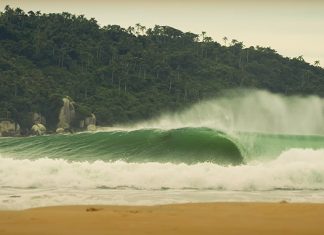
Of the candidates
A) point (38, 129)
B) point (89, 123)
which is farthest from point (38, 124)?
point (89, 123)

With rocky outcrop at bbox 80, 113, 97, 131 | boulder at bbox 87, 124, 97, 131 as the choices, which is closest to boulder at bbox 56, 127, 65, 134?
rocky outcrop at bbox 80, 113, 97, 131

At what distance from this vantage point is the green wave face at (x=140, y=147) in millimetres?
16766

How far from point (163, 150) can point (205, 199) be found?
7.53 meters

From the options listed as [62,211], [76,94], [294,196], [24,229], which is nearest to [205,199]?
[294,196]

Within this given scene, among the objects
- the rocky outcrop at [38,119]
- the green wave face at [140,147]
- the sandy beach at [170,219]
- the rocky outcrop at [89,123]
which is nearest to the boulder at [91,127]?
the rocky outcrop at [89,123]

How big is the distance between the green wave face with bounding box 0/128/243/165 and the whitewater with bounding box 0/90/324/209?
0.03 meters

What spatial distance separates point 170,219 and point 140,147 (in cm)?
1092

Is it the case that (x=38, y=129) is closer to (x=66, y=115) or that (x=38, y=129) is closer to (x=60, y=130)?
(x=60, y=130)

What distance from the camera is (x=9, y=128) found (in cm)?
6912

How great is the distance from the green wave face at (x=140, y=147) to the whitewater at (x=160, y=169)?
0.03 meters

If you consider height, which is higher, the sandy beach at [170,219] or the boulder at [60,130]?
the boulder at [60,130]

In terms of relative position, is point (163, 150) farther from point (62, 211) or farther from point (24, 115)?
point (24, 115)

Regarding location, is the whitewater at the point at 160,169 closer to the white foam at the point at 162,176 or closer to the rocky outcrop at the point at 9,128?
the white foam at the point at 162,176

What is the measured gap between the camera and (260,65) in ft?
380
